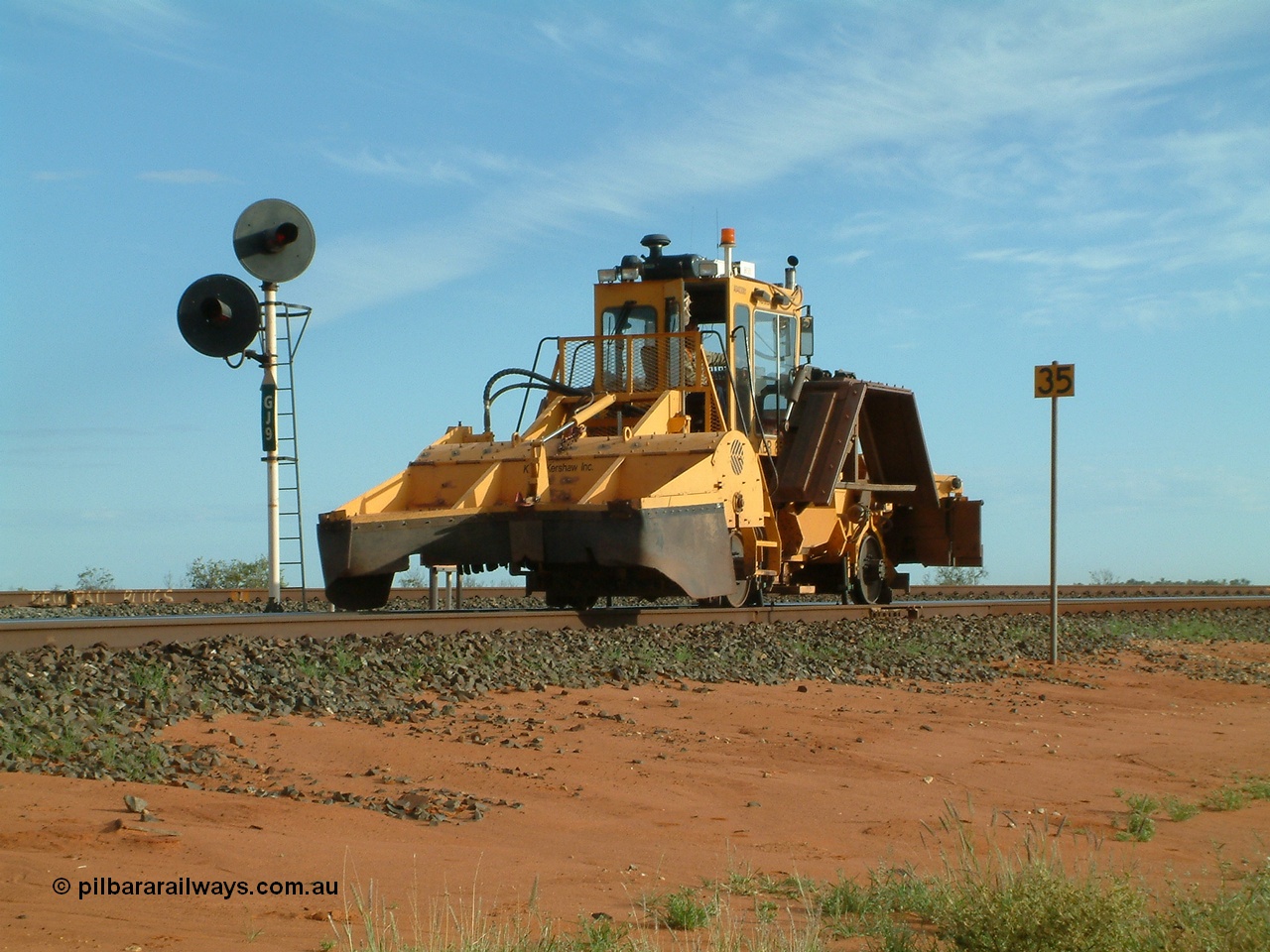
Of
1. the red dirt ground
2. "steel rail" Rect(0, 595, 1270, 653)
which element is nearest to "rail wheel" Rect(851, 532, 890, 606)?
"steel rail" Rect(0, 595, 1270, 653)

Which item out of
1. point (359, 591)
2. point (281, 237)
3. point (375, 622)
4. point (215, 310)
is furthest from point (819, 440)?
point (215, 310)

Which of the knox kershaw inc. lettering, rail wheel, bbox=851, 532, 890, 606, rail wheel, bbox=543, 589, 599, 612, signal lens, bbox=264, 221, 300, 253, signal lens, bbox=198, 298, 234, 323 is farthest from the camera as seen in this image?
rail wheel, bbox=851, 532, 890, 606

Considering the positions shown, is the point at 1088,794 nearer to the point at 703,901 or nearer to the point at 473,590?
the point at 703,901

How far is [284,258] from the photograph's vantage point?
16.1 metres

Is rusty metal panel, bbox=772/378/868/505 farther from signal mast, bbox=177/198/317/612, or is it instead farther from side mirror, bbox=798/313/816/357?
signal mast, bbox=177/198/317/612

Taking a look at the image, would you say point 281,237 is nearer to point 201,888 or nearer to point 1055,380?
point 1055,380

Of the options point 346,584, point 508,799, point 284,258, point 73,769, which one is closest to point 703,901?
point 508,799

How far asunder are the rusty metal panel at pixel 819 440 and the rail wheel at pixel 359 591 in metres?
4.49

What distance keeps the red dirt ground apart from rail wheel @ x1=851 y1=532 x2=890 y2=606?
281 inches

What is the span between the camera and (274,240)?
1595 centimetres

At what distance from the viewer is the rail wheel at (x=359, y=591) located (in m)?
13.9

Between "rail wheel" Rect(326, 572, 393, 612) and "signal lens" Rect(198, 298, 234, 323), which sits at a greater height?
"signal lens" Rect(198, 298, 234, 323)

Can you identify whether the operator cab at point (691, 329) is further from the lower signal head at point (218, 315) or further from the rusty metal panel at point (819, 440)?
the lower signal head at point (218, 315)

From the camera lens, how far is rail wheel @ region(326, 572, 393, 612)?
1393 centimetres
